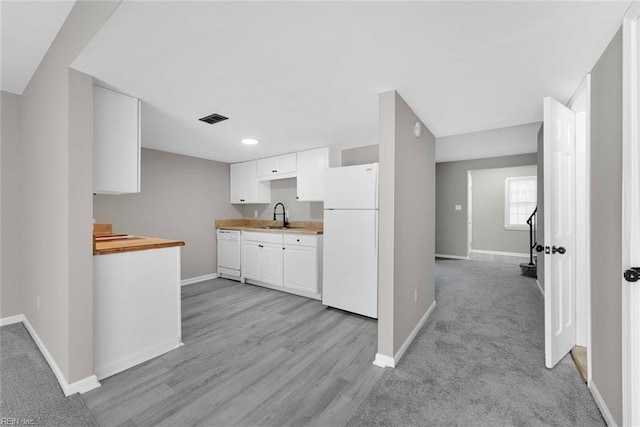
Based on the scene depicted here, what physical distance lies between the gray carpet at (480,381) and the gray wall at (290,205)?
2.40m

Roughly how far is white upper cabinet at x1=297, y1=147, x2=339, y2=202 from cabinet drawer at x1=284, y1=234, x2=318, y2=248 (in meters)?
0.63

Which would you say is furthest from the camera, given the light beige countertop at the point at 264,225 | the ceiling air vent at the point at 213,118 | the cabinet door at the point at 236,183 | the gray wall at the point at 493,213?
the gray wall at the point at 493,213

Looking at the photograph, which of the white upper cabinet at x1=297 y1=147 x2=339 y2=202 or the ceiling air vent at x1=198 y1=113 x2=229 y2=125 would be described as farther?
the white upper cabinet at x1=297 y1=147 x2=339 y2=202

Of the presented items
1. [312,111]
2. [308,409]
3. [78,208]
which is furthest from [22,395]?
[312,111]

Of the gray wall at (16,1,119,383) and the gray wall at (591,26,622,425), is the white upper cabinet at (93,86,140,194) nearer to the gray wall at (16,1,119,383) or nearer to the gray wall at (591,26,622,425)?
the gray wall at (16,1,119,383)

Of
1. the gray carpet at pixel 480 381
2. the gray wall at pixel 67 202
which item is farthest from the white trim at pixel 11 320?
the gray carpet at pixel 480 381

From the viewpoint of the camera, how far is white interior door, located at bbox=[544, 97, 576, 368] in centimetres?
201

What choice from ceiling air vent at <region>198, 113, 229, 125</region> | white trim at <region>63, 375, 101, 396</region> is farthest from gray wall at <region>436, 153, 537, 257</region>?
white trim at <region>63, 375, 101, 396</region>

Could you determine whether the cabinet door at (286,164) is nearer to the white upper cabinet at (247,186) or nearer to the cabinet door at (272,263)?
the white upper cabinet at (247,186)

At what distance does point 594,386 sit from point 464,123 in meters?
2.43

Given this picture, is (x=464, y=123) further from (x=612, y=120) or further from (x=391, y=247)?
(x=391, y=247)

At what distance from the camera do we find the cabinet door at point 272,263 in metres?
4.07

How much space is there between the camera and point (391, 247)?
2.09 meters

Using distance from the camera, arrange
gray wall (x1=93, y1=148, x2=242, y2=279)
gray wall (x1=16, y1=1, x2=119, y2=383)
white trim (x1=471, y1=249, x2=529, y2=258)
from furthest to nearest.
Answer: white trim (x1=471, y1=249, x2=529, y2=258) → gray wall (x1=93, y1=148, x2=242, y2=279) → gray wall (x1=16, y1=1, x2=119, y2=383)
